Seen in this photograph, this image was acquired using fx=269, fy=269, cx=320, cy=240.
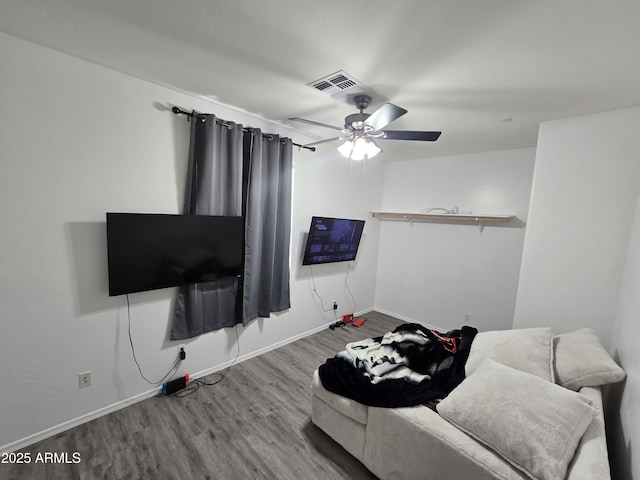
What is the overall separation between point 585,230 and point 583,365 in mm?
1278

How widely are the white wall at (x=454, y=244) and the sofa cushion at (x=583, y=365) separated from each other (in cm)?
172

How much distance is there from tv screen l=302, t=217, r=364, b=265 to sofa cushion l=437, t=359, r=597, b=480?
229 centimetres

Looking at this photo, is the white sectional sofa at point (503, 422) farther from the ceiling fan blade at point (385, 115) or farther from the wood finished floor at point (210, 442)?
the ceiling fan blade at point (385, 115)

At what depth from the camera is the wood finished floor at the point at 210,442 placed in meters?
1.74

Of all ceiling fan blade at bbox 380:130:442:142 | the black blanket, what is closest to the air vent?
ceiling fan blade at bbox 380:130:442:142

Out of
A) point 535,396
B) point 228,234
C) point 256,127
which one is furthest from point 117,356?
point 535,396

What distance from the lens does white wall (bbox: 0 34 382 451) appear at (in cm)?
175

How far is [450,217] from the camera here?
387 centimetres

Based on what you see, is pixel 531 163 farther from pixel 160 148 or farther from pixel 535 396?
pixel 160 148

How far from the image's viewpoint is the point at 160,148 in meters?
2.28

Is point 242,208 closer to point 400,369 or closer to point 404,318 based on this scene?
point 400,369

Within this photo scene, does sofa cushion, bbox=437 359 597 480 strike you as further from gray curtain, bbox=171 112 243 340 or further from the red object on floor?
the red object on floor

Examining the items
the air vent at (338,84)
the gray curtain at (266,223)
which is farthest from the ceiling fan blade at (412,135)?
the gray curtain at (266,223)

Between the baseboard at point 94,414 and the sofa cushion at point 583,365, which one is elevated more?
the sofa cushion at point 583,365
